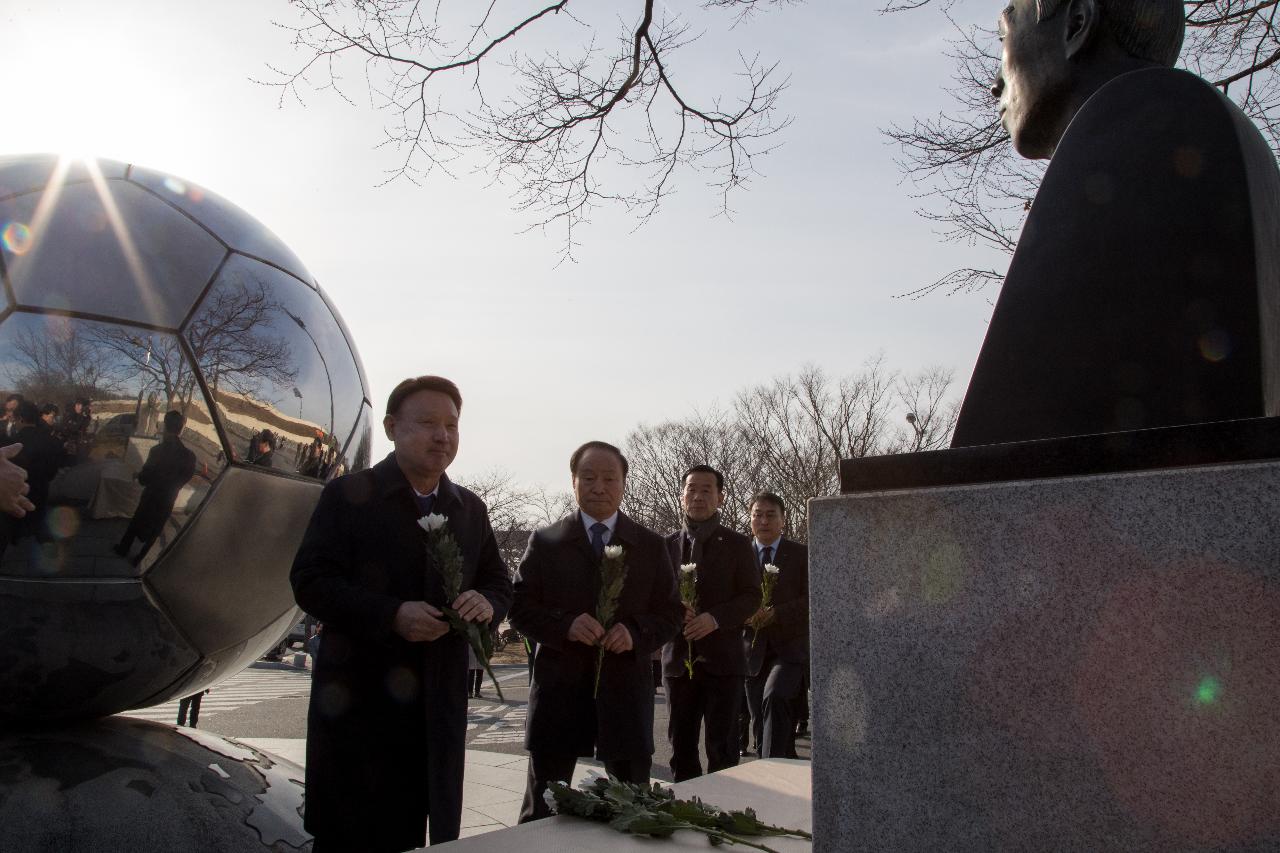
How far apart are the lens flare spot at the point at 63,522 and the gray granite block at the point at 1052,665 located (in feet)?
6.98

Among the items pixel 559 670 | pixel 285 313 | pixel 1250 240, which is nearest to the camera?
pixel 1250 240

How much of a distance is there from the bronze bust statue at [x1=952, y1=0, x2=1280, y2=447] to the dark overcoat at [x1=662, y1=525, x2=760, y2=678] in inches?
142

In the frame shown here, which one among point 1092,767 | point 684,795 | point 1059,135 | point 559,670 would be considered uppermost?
point 1059,135

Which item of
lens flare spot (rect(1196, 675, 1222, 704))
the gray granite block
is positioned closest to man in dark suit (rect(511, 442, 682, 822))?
the gray granite block

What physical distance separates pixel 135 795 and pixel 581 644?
1.90m

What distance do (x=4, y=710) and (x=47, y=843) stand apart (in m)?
0.44

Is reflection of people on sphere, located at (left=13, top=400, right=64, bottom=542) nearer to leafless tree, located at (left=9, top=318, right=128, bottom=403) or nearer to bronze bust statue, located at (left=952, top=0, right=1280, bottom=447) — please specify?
leafless tree, located at (left=9, top=318, right=128, bottom=403)

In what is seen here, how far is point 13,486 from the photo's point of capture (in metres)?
2.47

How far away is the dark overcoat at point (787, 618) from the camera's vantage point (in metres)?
6.61

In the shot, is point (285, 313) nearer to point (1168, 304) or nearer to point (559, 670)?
point (559, 670)

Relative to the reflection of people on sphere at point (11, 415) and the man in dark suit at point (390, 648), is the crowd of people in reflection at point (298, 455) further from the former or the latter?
the reflection of people on sphere at point (11, 415)

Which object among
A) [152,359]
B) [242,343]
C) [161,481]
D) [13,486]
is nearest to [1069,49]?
[242,343]

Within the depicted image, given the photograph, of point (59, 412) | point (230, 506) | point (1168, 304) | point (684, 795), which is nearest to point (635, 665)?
point (684, 795)

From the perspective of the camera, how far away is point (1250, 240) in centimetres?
198
